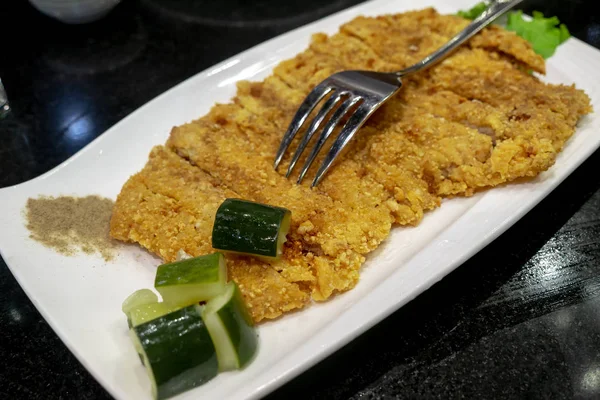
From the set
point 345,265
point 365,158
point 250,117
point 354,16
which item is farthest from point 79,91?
point 345,265

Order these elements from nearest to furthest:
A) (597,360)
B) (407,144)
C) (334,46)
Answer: (597,360) < (407,144) < (334,46)

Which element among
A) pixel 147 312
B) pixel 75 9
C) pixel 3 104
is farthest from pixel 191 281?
pixel 75 9

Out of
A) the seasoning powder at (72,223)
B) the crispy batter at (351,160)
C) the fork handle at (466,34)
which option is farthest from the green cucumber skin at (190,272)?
the fork handle at (466,34)

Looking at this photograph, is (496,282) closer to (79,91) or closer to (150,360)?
(150,360)

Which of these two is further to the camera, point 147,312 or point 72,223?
point 72,223

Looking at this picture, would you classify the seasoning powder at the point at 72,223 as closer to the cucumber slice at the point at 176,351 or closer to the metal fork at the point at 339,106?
the cucumber slice at the point at 176,351

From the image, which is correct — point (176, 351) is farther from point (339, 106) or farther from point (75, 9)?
point (75, 9)
